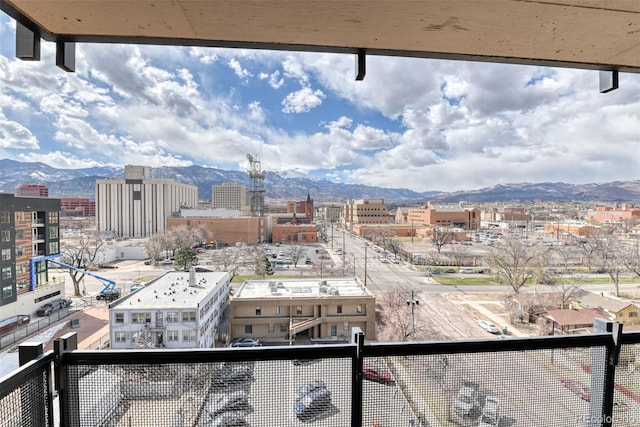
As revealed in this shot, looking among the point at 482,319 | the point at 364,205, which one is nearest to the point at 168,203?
the point at 364,205

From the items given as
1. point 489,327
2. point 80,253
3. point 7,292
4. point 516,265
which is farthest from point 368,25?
point 80,253

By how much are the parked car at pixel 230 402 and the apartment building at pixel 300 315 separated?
278 inches

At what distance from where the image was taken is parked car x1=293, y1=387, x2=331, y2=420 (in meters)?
0.78

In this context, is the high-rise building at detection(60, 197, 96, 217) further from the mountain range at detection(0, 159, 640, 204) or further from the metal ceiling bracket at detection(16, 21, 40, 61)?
the metal ceiling bracket at detection(16, 21, 40, 61)

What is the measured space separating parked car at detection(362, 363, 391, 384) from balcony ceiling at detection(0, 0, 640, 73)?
38.8 inches

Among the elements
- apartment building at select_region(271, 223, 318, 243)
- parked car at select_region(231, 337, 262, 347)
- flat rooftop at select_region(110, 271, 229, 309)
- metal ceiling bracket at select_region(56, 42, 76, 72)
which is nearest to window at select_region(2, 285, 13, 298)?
flat rooftop at select_region(110, 271, 229, 309)

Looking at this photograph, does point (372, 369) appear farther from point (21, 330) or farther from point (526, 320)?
point (21, 330)

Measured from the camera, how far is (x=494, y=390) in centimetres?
85

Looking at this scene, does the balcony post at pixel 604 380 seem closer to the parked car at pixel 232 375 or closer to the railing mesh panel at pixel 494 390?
the railing mesh panel at pixel 494 390

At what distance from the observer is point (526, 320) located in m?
8.47

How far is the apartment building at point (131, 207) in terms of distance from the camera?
26969 millimetres

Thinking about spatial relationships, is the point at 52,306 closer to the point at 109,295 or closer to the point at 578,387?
the point at 109,295

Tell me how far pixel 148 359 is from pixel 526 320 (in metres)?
10.5

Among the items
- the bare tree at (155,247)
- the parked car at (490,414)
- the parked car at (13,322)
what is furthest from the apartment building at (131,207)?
the parked car at (490,414)
